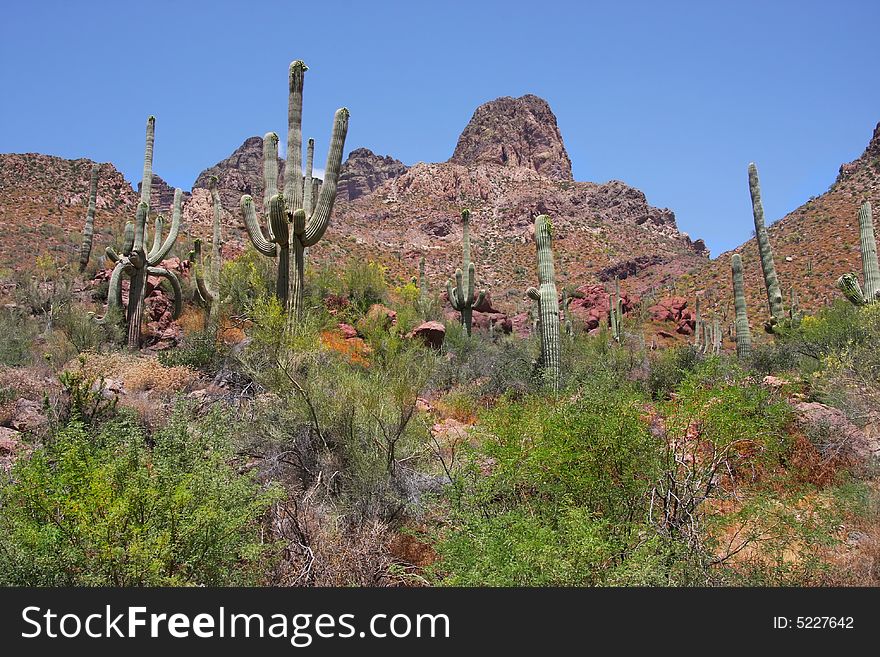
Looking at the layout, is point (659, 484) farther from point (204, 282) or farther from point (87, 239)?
point (87, 239)

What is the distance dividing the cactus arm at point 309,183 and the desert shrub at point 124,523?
27.4 ft

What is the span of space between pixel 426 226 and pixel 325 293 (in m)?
53.3

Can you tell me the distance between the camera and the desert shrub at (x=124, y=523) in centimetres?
436

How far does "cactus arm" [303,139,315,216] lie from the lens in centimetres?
1394

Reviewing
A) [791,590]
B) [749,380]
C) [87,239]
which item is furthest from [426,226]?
[791,590]

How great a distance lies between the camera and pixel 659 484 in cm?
561

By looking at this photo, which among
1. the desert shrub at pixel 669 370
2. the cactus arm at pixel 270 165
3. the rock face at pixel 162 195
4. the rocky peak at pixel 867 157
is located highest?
the rock face at pixel 162 195

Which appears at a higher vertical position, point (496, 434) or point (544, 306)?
point (544, 306)

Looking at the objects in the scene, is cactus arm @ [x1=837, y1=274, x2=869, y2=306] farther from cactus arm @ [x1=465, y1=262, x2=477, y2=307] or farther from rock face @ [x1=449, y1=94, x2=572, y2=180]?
rock face @ [x1=449, y1=94, x2=572, y2=180]

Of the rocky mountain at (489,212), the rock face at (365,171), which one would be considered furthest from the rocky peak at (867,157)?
the rock face at (365,171)

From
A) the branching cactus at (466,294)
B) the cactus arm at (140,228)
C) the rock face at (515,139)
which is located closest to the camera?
the cactus arm at (140,228)

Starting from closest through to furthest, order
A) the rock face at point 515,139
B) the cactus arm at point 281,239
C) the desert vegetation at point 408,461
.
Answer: the desert vegetation at point 408,461
the cactus arm at point 281,239
the rock face at point 515,139

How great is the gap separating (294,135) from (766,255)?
12.2 meters

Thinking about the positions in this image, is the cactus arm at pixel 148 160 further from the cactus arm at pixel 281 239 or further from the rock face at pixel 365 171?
the rock face at pixel 365 171
